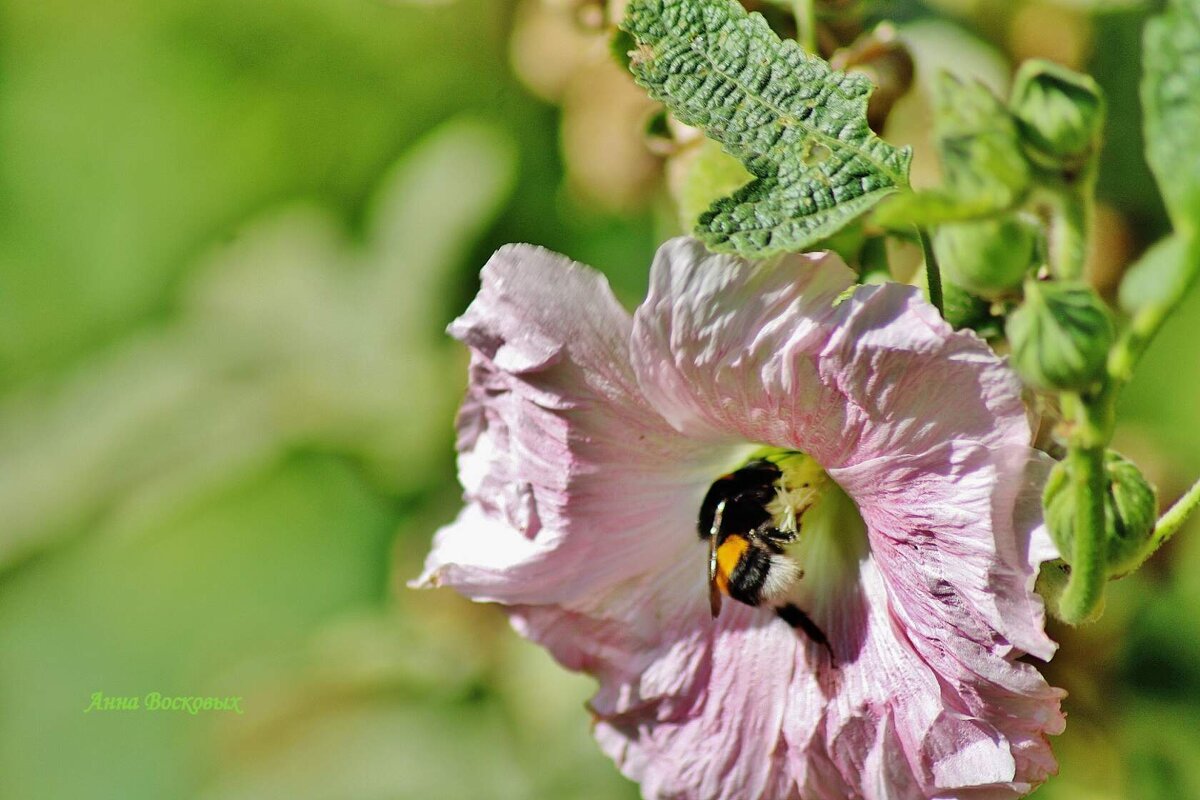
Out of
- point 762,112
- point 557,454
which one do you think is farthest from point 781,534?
point 762,112

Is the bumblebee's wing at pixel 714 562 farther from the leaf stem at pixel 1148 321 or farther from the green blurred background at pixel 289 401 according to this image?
the green blurred background at pixel 289 401

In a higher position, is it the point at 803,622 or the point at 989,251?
the point at 989,251

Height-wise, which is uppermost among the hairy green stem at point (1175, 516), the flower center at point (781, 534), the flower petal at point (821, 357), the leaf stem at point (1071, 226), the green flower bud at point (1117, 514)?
the leaf stem at point (1071, 226)

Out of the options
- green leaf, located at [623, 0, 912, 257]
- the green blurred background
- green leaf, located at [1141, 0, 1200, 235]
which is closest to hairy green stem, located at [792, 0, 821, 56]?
green leaf, located at [623, 0, 912, 257]

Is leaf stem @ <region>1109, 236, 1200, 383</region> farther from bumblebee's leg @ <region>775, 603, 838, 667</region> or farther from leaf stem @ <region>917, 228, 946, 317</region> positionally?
bumblebee's leg @ <region>775, 603, 838, 667</region>

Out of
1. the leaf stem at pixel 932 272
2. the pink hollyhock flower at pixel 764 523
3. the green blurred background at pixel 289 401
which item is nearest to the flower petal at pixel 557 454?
the pink hollyhock flower at pixel 764 523

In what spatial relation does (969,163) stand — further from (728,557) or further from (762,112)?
(728,557)
